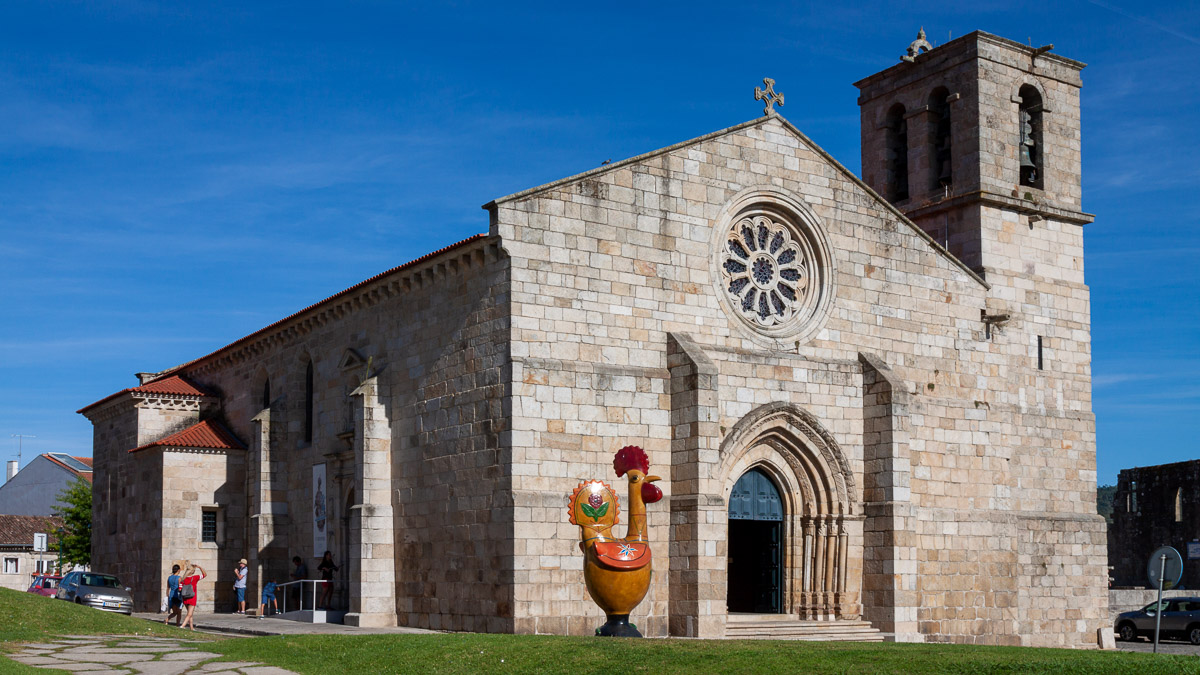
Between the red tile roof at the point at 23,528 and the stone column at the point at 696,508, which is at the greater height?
the stone column at the point at 696,508

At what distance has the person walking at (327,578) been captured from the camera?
28.0 m

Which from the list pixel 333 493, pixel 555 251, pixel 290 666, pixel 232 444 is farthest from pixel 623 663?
pixel 232 444

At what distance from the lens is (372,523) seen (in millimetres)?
25656

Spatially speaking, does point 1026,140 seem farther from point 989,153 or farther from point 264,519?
point 264,519

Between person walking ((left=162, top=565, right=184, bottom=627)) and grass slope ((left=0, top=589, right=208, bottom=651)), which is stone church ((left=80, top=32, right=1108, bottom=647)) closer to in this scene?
person walking ((left=162, top=565, right=184, bottom=627))

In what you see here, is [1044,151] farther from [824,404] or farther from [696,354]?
[696,354]

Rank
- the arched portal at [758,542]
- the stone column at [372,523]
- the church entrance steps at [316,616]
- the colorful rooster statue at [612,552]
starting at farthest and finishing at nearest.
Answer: the church entrance steps at [316,616] → the arched portal at [758,542] → the stone column at [372,523] → the colorful rooster statue at [612,552]

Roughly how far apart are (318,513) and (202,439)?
574 cm

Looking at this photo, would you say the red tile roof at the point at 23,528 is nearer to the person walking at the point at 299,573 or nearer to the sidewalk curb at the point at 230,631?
the person walking at the point at 299,573

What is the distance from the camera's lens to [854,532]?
A: 26.0m

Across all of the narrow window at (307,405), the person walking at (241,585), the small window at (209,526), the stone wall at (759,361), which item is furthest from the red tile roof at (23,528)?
the stone wall at (759,361)

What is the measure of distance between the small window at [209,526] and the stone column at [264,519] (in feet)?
4.29

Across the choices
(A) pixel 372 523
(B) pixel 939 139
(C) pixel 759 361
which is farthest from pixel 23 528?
(B) pixel 939 139

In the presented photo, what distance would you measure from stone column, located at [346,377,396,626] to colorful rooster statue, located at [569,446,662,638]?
699 centimetres
